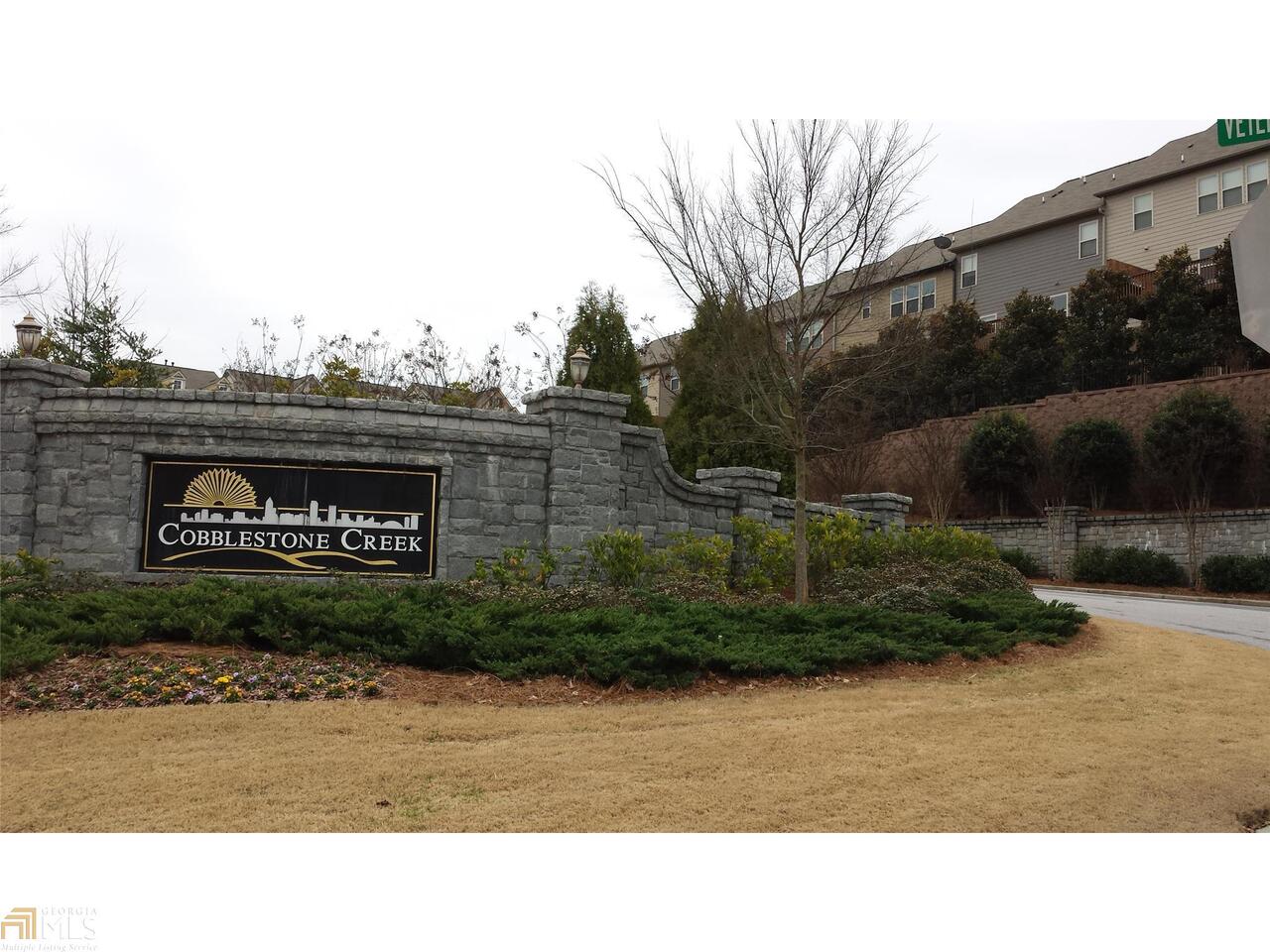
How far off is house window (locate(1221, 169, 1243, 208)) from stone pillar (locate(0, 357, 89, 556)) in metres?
32.5

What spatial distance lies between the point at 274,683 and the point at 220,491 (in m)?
4.68

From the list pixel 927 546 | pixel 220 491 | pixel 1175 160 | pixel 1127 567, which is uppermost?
pixel 1175 160

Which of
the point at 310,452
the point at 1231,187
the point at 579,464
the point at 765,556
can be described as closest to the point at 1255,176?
the point at 1231,187

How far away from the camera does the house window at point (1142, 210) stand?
32.1 metres

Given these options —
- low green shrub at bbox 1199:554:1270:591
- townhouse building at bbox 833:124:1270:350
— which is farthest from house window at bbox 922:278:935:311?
low green shrub at bbox 1199:554:1270:591

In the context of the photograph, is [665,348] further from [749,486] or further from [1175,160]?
[1175,160]

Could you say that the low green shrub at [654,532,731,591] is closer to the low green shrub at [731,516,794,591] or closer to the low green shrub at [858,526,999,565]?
the low green shrub at [731,516,794,591]

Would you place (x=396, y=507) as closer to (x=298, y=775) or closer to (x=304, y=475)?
(x=304, y=475)

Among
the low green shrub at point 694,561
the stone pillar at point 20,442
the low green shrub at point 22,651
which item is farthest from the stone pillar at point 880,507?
the low green shrub at point 22,651

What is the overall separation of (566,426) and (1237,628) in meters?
10.8

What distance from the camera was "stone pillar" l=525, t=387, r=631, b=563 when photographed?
12.3m

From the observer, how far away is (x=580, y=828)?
4.80 metres

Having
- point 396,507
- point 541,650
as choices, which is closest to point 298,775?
point 541,650

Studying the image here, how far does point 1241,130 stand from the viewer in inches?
168
